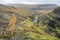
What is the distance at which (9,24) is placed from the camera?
88.9 ft

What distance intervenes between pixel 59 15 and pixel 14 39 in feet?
61.4

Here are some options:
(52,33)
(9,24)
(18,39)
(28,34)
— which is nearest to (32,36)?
(28,34)

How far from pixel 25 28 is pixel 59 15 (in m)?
14.4

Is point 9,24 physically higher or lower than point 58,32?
higher

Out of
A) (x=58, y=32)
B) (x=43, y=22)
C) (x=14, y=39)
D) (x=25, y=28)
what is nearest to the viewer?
(x=14, y=39)

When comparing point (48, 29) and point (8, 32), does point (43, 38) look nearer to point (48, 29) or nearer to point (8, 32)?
point (8, 32)

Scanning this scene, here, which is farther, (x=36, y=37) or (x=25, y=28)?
(x=25, y=28)

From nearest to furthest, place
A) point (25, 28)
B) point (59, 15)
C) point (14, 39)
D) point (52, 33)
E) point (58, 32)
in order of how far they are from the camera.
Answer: point (14, 39), point (25, 28), point (52, 33), point (58, 32), point (59, 15)

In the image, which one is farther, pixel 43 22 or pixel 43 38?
pixel 43 22

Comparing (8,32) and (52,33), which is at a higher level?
(8,32)

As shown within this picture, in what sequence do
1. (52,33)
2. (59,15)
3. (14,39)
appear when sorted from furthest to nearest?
(59,15), (52,33), (14,39)

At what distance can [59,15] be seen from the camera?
1511 inches

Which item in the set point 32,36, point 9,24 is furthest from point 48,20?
point 32,36

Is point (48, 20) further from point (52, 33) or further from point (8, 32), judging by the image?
point (8, 32)
